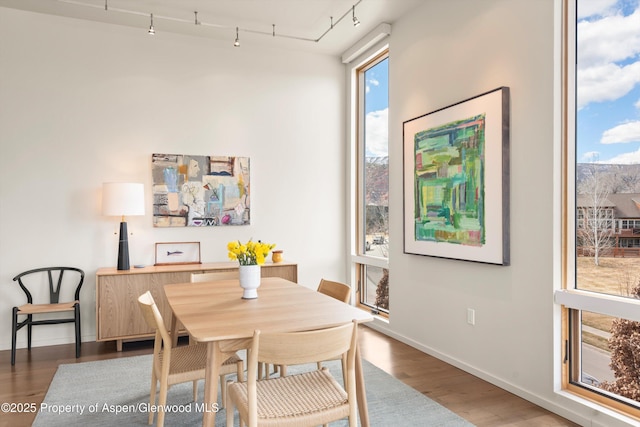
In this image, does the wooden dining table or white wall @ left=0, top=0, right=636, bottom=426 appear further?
white wall @ left=0, top=0, right=636, bottom=426

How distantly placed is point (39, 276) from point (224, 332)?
3186 millimetres

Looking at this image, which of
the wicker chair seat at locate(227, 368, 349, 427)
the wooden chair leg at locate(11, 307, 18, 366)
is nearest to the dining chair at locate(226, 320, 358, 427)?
the wicker chair seat at locate(227, 368, 349, 427)

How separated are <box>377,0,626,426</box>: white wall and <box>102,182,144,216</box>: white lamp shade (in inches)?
102

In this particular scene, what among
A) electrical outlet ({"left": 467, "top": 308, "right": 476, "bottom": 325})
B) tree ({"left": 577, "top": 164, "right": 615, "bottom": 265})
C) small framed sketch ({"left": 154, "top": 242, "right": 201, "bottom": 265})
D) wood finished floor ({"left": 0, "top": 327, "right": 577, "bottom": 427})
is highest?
tree ({"left": 577, "top": 164, "right": 615, "bottom": 265})

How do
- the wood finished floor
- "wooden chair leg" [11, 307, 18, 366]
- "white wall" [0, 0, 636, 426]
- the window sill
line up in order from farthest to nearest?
"wooden chair leg" [11, 307, 18, 366] → "white wall" [0, 0, 636, 426] → the wood finished floor → the window sill

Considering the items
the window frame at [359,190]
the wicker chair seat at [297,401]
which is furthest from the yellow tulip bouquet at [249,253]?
the window frame at [359,190]

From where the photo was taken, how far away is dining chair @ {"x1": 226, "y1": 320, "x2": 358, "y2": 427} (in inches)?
68.2

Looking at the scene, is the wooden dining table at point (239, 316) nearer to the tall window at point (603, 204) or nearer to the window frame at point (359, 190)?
the tall window at point (603, 204)

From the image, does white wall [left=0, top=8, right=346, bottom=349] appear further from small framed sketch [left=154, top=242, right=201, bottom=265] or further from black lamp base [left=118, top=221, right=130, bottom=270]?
black lamp base [left=118, top=221, right=130, bottom=270]

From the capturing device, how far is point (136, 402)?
2.92 metres

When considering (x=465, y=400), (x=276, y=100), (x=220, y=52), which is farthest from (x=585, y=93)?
(x=220, y=52)

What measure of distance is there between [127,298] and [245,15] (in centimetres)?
281

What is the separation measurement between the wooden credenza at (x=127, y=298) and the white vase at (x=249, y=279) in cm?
172

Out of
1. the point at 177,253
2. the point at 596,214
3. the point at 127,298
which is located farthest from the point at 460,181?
the point at 127,298
